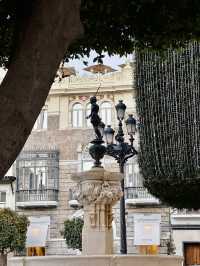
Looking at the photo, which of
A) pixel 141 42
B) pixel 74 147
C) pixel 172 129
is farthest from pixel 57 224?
pixel 141 42

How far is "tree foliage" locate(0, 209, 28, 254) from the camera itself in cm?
2814

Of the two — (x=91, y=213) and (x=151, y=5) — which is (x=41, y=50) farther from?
(x=91, y=213)

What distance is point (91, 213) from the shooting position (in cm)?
1102

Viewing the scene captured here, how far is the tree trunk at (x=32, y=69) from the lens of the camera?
14.3ft

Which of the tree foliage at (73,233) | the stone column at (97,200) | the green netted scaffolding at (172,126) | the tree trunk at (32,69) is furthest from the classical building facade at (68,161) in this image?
the tree trunk at (32,69)

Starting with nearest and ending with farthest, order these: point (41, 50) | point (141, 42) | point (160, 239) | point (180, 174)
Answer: point (41, 50) < point (141, 42) < point (180, 174) < point (160, 239)

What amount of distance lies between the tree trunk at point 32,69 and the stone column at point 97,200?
6.42 m

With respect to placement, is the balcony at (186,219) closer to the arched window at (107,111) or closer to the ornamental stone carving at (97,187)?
the arched window at (107,111)

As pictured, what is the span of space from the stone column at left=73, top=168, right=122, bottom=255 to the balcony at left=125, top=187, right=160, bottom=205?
19286mm

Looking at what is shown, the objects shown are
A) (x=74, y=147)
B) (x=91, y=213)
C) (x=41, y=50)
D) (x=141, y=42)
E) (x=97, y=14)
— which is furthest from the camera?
(x=74, y=147)

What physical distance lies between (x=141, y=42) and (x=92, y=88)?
82.7 ft

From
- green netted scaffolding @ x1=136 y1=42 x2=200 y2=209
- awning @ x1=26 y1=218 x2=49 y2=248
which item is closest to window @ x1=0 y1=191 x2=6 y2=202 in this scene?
awning @ x1=26 y1=218 x2=49 y2=248

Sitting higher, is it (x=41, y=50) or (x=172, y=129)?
(x=172, y=129)

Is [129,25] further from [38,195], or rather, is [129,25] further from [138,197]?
[38,195]
